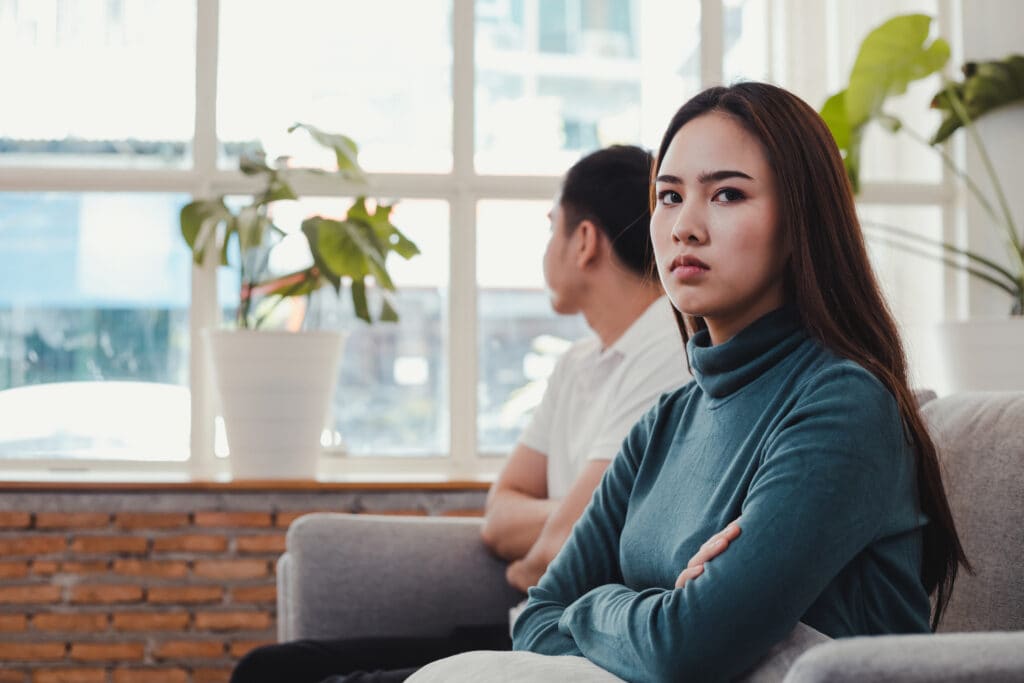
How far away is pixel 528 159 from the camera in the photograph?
11.8ft

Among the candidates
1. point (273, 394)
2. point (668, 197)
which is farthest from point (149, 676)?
point (668, 197)

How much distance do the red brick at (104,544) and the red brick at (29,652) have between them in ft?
0.89

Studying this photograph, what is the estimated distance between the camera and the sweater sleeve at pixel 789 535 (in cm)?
96

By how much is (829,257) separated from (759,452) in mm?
223

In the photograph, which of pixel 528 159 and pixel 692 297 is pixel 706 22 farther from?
pixel 692 297

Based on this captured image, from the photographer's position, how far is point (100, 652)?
2.98 meters

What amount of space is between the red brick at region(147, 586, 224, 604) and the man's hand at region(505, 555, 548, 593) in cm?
131

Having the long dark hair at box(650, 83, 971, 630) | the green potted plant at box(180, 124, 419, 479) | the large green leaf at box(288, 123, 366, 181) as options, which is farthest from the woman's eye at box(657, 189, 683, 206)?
the large green leaf at box(288, 123, 366, 181)

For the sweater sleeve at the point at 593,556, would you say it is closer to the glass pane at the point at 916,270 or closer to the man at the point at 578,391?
the man at the point at 578,391

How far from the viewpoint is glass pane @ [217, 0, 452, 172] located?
11.6ft

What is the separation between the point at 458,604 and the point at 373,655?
0.23 metres

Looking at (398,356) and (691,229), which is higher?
(691,229)

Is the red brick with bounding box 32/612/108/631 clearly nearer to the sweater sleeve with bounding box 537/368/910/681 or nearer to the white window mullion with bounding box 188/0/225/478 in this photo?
the white window mullion with bounding box 188/0/225/478

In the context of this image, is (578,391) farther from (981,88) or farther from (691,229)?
(981,88)
